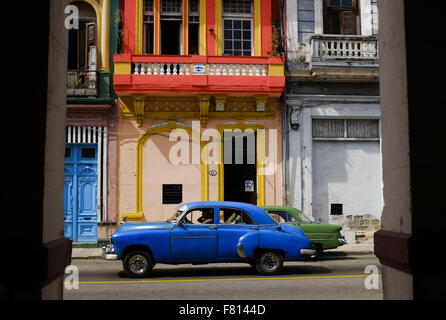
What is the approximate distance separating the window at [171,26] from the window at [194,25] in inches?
14.7

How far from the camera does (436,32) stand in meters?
2.83

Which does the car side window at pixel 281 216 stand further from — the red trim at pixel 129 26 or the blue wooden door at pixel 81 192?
the red trim at pixel 129 26

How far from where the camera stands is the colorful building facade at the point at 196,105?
16359 mm

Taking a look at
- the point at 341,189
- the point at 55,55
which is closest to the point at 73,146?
the point at 341,189

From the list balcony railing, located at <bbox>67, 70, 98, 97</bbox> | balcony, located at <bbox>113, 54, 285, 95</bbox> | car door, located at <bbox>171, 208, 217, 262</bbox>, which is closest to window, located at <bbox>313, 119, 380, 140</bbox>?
balcony, located at <bbox>113, 54, 285, 95</bbox>

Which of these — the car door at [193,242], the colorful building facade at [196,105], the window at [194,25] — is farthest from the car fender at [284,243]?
the window at [194,25]

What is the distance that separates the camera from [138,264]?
388 inches

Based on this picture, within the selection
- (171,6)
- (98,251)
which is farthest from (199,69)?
(98,251)

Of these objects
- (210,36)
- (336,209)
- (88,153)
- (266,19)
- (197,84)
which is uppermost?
(266,19)

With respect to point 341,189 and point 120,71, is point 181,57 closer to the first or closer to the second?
point 120,71

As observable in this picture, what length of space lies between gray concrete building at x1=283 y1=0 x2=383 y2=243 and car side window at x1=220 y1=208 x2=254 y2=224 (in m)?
6.89

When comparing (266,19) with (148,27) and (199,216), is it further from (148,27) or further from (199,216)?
(199,216)

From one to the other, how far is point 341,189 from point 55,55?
51.2 ft

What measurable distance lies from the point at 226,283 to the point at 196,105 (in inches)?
353
